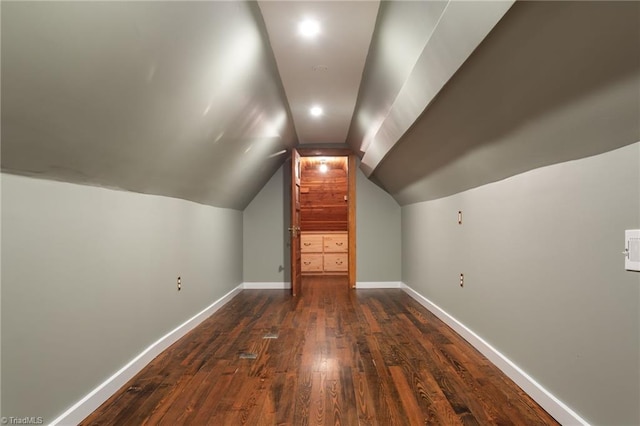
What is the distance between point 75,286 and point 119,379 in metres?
0.69

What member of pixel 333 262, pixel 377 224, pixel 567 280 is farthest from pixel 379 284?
pixel 567 280

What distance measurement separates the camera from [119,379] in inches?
90.7

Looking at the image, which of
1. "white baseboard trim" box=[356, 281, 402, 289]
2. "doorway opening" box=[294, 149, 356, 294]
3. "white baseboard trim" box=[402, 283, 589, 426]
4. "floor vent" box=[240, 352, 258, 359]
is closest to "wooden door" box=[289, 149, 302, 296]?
"white baseboard trim" box=[356, 281, 402, 289]

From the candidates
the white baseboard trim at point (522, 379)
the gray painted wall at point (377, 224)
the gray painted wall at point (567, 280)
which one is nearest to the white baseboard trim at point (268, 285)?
the gray painted wall at point (377, 224)

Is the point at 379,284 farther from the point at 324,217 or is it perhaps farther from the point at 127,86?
the point at 127,86

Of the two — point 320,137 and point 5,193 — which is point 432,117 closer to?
point 5,193

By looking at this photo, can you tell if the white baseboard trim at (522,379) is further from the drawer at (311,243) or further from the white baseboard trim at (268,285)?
the drawer at (311,243)

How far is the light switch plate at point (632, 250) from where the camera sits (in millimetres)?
1454

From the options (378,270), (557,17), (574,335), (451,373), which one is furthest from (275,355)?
(378,270)

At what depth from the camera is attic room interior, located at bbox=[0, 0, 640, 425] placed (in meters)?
1.44

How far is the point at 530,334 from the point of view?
87.2 inches

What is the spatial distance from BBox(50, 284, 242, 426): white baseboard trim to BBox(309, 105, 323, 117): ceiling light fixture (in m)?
2.34

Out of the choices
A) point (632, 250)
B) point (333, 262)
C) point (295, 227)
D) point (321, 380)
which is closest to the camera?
point (632, 250)

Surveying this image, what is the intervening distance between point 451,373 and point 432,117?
63.1 inches
